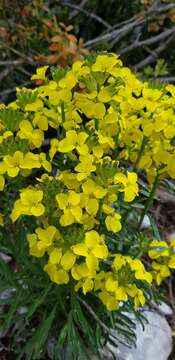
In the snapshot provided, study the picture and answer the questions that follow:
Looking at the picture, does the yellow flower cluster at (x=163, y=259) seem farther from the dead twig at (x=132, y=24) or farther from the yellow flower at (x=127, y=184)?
the dead twig at (x=132, y=24)

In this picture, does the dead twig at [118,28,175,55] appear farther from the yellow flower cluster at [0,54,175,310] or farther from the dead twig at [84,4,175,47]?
the yellow flower cluster at [0,54,175,310]

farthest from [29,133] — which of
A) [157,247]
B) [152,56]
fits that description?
[152,56]

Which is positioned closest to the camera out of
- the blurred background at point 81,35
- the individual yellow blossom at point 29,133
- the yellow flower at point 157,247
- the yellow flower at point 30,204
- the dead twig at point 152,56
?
the yellow flower at point 30,204

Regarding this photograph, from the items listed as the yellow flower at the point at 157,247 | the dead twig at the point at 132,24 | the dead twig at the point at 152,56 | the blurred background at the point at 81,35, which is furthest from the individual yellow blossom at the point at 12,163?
the dead twig at the point at 152,56

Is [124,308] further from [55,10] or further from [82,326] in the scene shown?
[55,10]

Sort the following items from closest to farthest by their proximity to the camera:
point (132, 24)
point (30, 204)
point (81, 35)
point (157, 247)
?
point (30, 204) → point (157, 247) → point (132, 24) → point (81, 35)

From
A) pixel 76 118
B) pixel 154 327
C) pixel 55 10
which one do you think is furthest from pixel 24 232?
pixel 55 10

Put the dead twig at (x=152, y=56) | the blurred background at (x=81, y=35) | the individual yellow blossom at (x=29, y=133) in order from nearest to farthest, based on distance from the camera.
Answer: the individual yellow blossom at (x=29, y=133)
the blurred background at (x=81, y=35)
the dead twig at (x=152, y=56)

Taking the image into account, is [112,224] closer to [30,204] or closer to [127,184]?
[127,184]

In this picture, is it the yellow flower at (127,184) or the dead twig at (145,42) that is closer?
the yellow flower at (127,184)
